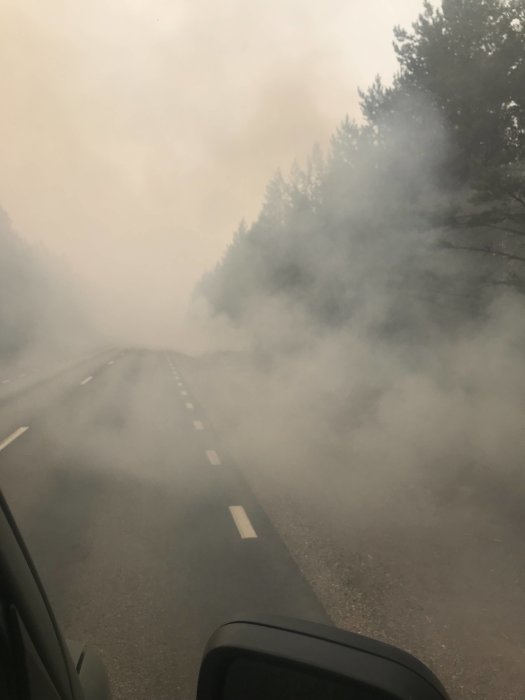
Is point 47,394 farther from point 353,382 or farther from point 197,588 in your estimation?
point 197,588

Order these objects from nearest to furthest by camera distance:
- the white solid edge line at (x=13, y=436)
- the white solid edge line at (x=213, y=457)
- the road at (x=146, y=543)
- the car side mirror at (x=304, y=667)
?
the car side mirror at (x=304, y=667) < the road at (x=146, y=543) < the white solid edge line at (x=213, y=457) < the white solid edge line at (x=13, y=436)

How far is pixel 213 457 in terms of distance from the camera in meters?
7.01

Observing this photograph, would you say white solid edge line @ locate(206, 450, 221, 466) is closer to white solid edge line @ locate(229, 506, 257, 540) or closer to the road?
the road

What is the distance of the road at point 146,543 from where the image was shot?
283 centimetres

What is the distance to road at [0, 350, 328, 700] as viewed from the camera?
2.83m

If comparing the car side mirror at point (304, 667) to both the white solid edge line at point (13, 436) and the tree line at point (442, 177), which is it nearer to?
the white solid edge line at point (13, 436)

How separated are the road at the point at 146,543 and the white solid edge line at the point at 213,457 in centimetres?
5

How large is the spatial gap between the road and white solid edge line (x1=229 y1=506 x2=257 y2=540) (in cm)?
2

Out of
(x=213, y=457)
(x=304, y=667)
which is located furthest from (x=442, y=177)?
(x=304, y=667)

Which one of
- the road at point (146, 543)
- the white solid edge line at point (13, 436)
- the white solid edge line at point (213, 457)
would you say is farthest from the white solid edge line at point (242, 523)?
the white solid edge line at point (13, 436)

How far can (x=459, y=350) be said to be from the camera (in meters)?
12.6

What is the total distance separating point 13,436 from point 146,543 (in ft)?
16.2

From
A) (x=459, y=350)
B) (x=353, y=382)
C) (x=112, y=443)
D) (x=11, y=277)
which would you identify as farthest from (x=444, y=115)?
(x=11, y=277)

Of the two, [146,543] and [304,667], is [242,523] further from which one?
[304,667]
